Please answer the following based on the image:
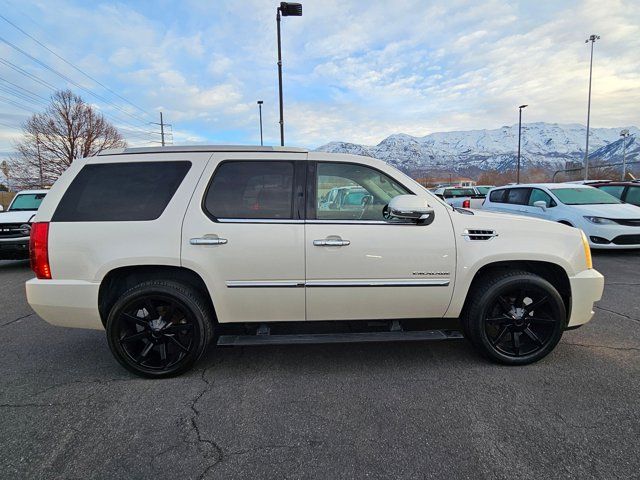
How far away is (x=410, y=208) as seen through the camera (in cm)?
298

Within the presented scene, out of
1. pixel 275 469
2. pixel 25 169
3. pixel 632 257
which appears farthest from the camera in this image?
pixel 25 169

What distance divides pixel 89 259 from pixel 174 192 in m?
0.84

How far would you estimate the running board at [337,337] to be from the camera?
3.14m

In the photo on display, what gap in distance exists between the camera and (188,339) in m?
3.16

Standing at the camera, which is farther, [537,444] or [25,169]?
[25,169]

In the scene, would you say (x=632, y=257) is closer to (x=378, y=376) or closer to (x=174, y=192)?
(x=378, y=376)

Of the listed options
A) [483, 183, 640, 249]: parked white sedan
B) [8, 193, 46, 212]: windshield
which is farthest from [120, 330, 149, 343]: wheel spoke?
[8, 193, 46, 212]: windshield

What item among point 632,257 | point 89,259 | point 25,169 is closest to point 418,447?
point 89,259

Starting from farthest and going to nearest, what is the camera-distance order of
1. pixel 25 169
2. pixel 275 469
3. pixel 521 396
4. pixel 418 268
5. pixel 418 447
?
pixel 25 169
pixel 418 268
pixel 521 396
pixel 418 447
pixel 275 469

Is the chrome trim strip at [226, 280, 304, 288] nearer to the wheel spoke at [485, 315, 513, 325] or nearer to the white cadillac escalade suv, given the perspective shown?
Result: the white cadillac escalade suv

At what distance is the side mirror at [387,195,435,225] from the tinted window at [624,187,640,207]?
10113mm

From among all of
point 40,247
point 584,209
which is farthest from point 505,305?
point 584,209

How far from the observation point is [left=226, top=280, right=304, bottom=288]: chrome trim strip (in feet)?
10.0

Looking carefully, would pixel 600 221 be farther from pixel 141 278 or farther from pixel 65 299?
pixel 65 299
